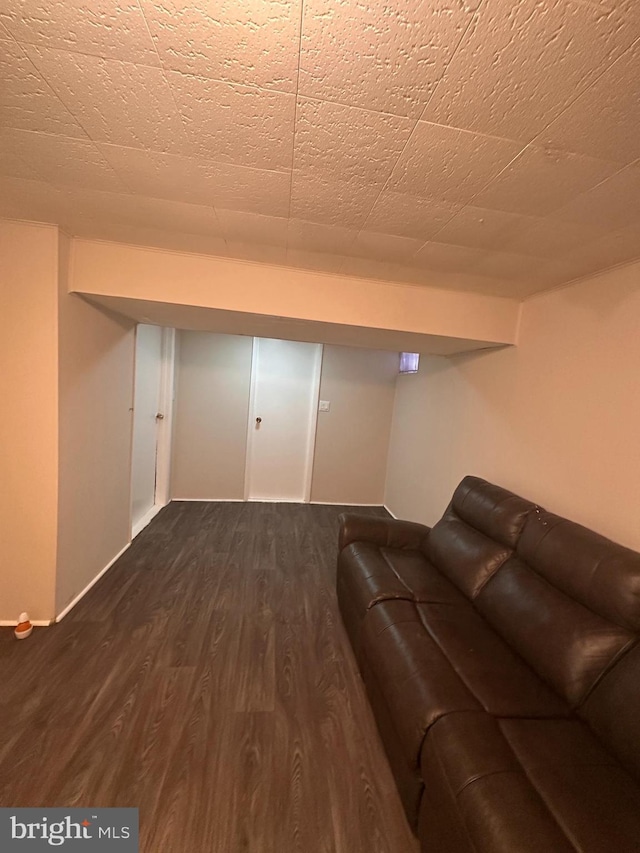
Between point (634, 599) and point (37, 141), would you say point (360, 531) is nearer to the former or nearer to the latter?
point (634, 599)

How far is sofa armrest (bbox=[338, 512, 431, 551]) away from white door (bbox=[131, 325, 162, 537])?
2.06m

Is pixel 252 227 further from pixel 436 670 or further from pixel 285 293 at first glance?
pixel 436 670

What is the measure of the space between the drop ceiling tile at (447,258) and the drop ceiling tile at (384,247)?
0.06 meters

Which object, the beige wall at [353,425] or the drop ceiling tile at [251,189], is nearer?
the drop ceiling tile at [251,189]

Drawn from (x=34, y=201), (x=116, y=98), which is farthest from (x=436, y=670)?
(x=34, y=201)

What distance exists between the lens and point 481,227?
145cm

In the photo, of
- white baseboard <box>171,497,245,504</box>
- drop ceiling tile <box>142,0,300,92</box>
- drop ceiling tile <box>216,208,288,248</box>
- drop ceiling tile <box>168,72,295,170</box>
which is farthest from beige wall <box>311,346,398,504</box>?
drop ceiling tile <box>142,0,300,92</box>

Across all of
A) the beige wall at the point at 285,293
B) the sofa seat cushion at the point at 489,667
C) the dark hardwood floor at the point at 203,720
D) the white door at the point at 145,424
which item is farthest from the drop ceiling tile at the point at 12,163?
the sofa seat cushion at the point at 489,667

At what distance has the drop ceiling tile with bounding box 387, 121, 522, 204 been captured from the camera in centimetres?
98

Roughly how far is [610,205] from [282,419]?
3.60 meters

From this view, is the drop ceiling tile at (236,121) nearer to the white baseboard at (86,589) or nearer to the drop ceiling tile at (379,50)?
the drop ceiling tile at (379,50)

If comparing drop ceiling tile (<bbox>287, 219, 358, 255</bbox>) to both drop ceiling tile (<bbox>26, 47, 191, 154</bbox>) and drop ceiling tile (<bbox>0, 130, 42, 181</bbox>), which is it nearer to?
drop ceiling tile (<bbox>26, 47, 191, 154</bbox>)

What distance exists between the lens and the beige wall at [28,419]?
1.74 metres

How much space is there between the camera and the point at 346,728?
1524 mm
